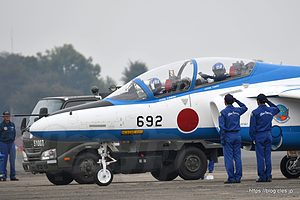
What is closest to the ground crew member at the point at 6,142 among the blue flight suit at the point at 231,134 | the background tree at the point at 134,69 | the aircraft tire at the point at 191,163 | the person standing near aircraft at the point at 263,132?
the aircraft tire at the point at 191,163

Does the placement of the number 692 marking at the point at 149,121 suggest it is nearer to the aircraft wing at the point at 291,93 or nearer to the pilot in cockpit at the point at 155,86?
the pilot in cockpit at the point at 155,86

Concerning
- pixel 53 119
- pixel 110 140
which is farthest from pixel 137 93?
pixel 53 119

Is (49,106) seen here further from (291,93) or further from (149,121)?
(291,93)

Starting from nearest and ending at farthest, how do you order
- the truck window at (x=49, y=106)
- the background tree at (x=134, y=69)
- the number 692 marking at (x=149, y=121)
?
1. the number 692 marking at (x=149, y=121)
2. the truck window at (x=49, y=106)
3. the background tree at (x=134, y=69)

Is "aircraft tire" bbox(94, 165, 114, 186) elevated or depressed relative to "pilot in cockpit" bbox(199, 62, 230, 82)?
depressed

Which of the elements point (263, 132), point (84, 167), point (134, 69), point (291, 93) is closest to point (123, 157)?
point (84, 167)

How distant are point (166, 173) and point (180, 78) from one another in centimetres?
278

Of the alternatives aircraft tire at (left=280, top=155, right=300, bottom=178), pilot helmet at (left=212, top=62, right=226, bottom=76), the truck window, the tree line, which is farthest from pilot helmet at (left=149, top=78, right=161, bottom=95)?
the tree line

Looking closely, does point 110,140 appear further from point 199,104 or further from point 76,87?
point 76,87

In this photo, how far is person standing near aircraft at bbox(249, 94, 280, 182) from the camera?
1015 centimetres

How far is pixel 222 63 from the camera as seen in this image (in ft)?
36.1

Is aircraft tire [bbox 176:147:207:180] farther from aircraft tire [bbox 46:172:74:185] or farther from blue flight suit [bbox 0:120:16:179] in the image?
blue flight suit [bbox 0:120:16:179]

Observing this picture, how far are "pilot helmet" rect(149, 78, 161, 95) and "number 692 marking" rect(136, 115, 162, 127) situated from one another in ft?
1.80

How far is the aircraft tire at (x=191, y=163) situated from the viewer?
449 inches
